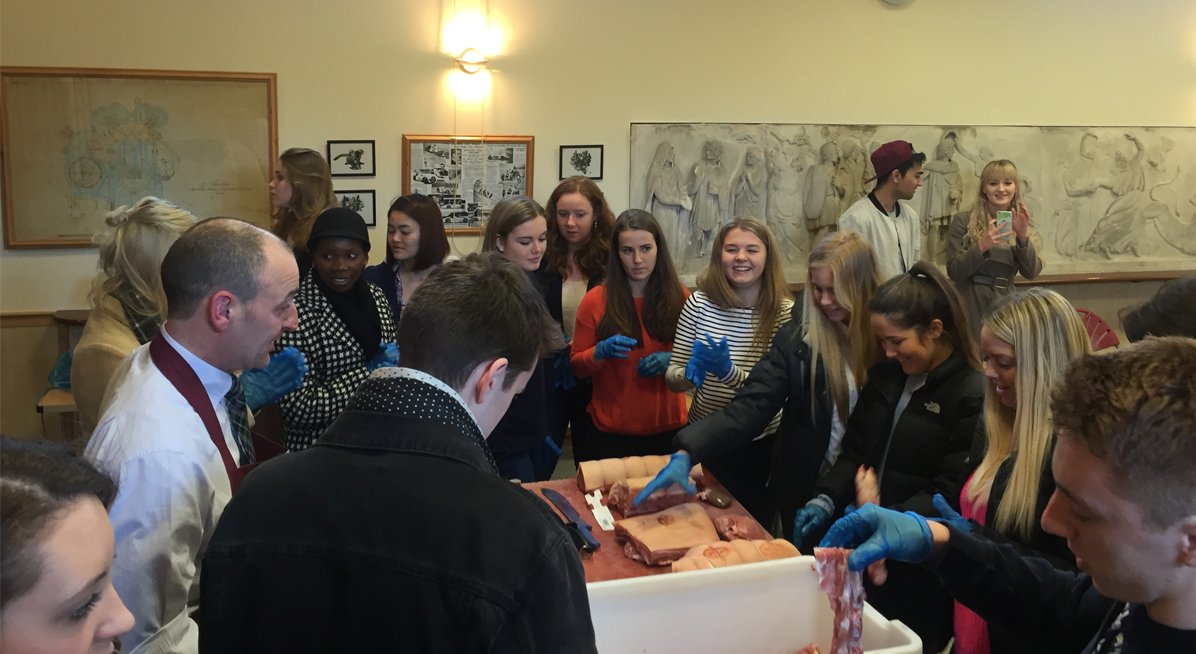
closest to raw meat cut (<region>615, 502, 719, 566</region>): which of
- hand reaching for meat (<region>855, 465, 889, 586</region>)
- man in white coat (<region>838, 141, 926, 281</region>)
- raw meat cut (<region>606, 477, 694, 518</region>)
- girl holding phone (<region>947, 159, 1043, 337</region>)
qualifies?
raw meat cut (<region>606, 477, 694, 518</region>)

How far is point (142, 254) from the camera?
2.19m

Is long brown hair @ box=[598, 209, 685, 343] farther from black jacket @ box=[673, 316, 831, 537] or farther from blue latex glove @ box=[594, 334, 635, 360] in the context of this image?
black jacket @ box=[673, 316, 831, 537]

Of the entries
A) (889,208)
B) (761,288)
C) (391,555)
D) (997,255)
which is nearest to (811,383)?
(761,288)

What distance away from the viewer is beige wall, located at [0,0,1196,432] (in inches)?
188

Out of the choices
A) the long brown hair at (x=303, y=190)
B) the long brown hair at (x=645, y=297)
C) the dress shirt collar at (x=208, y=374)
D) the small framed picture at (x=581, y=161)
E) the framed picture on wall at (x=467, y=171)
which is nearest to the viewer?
the dress shirt collar at (x=208, y=374)

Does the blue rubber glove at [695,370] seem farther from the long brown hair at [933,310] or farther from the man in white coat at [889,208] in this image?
the man in white coat at [889,208]

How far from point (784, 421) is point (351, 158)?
3.36 m

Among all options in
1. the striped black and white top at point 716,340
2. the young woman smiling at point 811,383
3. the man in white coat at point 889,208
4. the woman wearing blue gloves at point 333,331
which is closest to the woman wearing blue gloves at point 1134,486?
the young woman smiling at point 811,383

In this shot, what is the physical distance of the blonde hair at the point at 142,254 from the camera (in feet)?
7.14

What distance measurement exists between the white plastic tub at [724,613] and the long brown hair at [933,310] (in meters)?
0.79

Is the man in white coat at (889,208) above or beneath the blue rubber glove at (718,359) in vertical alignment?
Result: above

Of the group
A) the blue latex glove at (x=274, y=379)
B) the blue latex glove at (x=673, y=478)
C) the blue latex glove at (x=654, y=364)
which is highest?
the blue latex glove at (x=274, y=379)

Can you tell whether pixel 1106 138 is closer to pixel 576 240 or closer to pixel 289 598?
pixel 576 240

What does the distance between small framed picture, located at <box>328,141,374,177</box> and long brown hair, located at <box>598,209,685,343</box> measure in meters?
2.34
